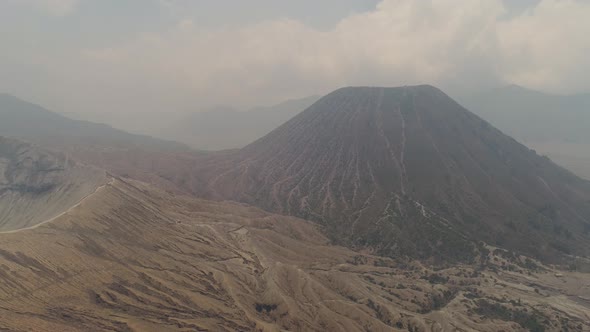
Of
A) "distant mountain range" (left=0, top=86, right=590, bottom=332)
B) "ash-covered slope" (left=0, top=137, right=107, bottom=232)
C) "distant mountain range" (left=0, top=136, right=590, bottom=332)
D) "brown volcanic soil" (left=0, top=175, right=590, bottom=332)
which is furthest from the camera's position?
"ash-covered slope" (left=0, top=137, right=107, bottom=232)

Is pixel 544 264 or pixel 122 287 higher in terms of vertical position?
pixel 544 264

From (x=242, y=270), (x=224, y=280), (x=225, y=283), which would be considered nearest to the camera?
(x=225, y=283)

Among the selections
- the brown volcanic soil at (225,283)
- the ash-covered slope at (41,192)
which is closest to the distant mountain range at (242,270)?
the brown volcanic soil at (225,283)

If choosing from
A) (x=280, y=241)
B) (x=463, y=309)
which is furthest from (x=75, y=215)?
(x=463, y=309)

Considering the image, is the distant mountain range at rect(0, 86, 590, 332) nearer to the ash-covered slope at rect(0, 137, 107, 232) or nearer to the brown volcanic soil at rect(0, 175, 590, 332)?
the brown volcanic soil at rect(0, 175, 590, 332)

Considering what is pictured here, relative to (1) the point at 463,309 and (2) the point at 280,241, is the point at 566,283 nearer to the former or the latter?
(1) the point at 463,309

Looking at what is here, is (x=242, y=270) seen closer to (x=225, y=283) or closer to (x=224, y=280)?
(x=224, y=280)

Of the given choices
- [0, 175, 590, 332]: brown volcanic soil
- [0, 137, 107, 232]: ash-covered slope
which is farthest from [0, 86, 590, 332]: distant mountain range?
[0, 137, 107, 232]: ash-covered slope

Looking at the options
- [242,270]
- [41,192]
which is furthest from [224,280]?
[41,192]
